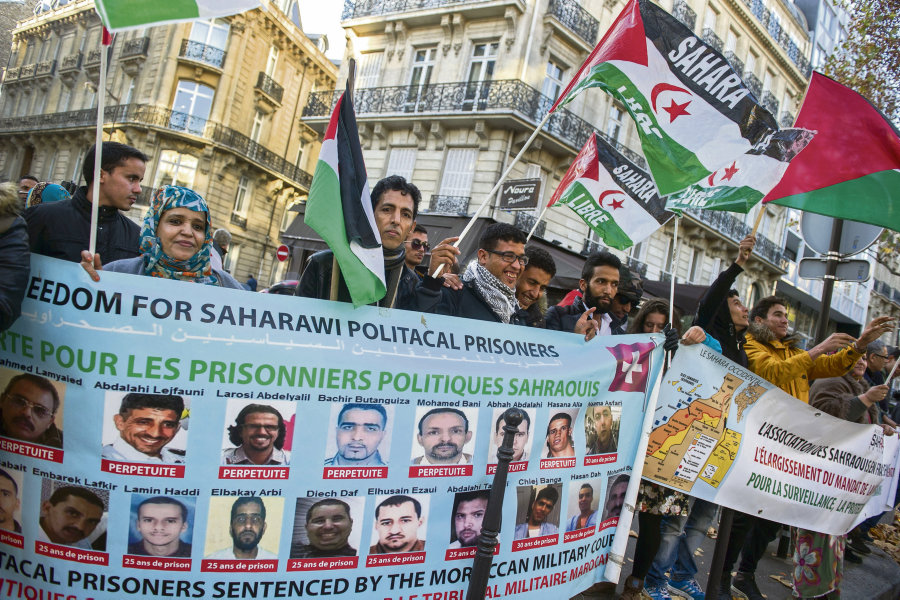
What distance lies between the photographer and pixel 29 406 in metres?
1.96

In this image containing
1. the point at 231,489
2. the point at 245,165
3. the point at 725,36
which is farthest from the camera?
the point at 245,165

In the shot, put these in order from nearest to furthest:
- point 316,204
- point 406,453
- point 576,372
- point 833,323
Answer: point 316,204 → point 406,453 → point 576,372 → point 833,323

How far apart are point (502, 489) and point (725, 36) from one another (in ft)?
92.2

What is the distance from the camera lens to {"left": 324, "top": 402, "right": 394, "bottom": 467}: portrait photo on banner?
2.24 m

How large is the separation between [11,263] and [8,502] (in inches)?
31.7

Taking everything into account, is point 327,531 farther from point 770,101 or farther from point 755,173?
point 770,101

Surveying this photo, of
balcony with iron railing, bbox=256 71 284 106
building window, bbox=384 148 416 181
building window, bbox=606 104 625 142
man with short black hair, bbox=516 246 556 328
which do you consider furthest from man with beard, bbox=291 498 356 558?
balcony with iron railing, bbox=256 71 284 106

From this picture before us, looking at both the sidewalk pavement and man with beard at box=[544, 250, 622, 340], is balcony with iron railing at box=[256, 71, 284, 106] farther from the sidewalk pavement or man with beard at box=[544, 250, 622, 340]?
the sidewalk pavement

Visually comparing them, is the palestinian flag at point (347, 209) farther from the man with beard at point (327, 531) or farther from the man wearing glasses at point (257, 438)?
the man with beard at point (327, 531)

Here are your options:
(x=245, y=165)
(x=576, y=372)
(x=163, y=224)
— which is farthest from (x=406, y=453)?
(x=245, y=165)

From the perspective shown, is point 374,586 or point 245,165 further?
point 245,165

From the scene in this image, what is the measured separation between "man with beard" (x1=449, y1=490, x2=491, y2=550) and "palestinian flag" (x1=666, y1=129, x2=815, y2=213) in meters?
2.30

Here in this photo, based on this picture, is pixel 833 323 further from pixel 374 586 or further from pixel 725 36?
pixel 374 586

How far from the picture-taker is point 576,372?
3.01 meters
